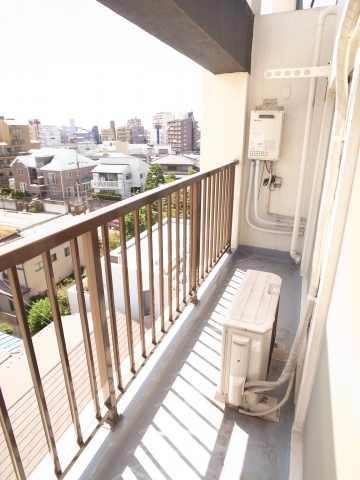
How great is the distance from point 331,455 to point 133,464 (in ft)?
2.85

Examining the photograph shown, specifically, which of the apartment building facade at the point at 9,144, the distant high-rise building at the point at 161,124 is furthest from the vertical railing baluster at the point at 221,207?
the distant high-rise building at the point at 161,124

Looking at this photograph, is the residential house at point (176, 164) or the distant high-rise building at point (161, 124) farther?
the distant high-rise building at point (161, 124)

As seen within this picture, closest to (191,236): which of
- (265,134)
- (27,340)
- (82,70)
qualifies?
(27,340)

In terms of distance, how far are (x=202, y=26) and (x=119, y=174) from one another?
14.4m

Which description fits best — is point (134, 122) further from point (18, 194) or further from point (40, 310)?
point (40, 310)

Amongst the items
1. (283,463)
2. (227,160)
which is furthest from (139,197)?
(227,160)

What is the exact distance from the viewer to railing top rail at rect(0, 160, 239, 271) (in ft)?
2.00

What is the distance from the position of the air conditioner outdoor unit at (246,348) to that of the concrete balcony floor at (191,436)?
0.29 ft

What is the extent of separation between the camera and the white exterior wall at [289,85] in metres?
2.62

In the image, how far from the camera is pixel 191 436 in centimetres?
131

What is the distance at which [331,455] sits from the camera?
673 mm

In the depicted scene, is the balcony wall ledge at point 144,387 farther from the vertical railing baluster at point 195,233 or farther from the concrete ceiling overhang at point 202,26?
the concrete ceiling overhang at point 202,26

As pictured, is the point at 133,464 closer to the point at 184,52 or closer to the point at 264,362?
the point at 264,362

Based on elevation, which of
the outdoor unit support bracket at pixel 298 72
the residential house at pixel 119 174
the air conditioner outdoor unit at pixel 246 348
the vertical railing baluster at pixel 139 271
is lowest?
the residential house at pixel 119 174
